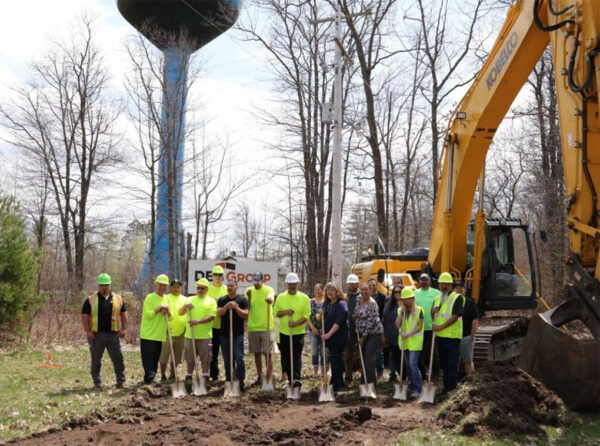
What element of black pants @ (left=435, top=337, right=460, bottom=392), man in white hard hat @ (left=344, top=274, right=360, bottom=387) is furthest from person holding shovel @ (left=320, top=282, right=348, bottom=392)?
black pants @ (left=435, top=337, right=460, bottom=392)

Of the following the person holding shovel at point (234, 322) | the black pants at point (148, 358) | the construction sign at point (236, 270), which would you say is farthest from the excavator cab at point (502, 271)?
the construction sign at point (236, 270)

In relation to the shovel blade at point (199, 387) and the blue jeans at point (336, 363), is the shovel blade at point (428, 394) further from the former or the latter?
the shovel blade at point (199, 387)

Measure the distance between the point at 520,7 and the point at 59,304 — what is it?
18056 mm

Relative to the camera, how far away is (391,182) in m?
35.8

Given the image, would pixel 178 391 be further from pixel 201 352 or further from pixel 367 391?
pixel 367 391

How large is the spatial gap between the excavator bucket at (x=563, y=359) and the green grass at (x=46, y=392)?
19.6 ft

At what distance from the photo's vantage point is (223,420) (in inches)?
320

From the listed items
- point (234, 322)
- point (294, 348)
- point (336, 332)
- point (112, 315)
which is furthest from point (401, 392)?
point (112, 315)

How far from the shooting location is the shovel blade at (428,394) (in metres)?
9.34

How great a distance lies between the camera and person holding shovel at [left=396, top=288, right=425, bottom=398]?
10.1m

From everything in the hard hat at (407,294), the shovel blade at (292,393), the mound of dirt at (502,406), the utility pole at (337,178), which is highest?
the utility pole at (337,178)

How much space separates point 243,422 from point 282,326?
10.1 feet

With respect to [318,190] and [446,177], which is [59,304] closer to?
[318,190]

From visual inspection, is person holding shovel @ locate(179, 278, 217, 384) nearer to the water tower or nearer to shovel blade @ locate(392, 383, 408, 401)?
shovel blade @ locate(392, 383, 408, 401)
